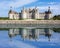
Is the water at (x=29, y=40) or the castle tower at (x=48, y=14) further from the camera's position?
the castle tower at (x=48, y=14)

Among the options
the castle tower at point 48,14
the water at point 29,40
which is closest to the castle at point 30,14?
the castle tower at point 48,14

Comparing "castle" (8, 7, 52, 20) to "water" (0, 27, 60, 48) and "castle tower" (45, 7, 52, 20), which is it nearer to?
"castle tower" (45, 7, 52, 20)

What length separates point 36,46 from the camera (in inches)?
776

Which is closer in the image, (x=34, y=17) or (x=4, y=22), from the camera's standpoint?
(x=4, y=22)

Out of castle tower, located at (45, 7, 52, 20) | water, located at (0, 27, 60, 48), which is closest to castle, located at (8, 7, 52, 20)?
castle tower, located at (45, 7, 52, 20)

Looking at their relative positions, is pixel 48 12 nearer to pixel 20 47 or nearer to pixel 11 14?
pixel 11 14

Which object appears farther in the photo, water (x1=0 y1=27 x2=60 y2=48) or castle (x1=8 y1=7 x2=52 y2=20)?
castle (x1=8 y1=7 x2=52 y2=20)

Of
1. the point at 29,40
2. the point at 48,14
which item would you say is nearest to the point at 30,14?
the point at 48,14

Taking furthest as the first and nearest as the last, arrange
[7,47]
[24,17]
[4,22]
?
[24,17]
[4,22]
[7,47]

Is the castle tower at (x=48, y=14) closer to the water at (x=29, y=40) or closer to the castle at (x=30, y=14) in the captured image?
the castle at (x=30, y=14)

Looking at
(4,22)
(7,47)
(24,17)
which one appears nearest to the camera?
(7,47)

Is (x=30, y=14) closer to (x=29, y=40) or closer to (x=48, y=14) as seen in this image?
(x=48, y=14)

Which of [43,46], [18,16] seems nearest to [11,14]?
[18,16]

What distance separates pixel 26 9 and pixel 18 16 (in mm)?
3962
